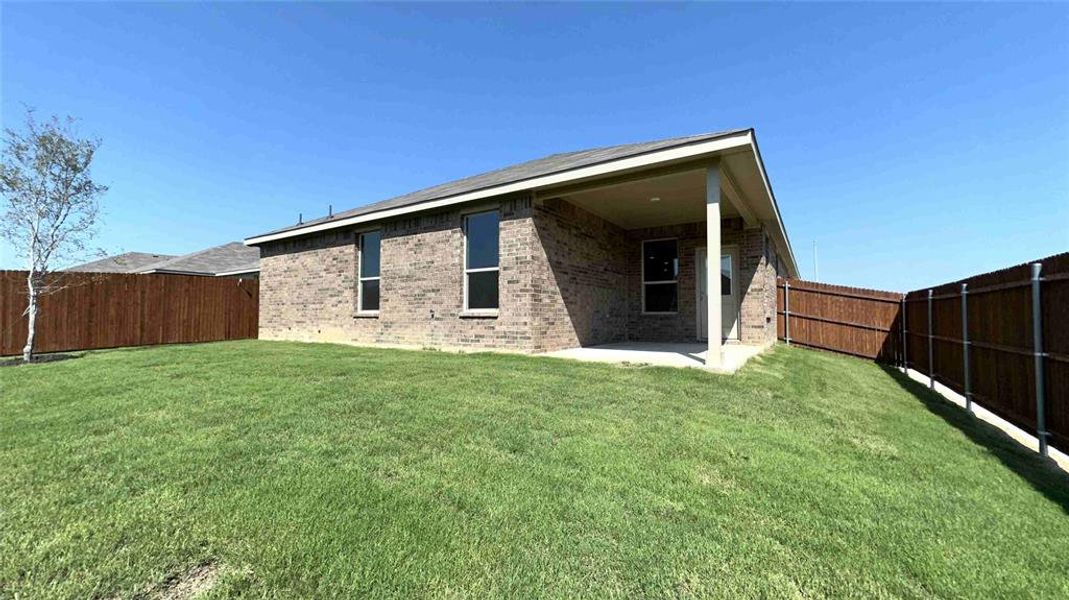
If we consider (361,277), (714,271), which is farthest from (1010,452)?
(361,277)

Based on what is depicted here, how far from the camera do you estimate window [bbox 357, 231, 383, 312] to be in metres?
10.1

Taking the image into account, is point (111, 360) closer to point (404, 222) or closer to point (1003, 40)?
point (404, 222)

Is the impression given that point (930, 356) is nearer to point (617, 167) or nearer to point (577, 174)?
point (617, 167)

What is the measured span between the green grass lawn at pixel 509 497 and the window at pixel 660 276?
6247 mm

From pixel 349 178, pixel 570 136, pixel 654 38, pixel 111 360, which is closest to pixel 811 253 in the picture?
pixel 570 136

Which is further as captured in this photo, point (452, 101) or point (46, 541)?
point (452, 101)

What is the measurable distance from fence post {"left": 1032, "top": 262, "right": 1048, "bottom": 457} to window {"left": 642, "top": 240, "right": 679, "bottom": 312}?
667 cm

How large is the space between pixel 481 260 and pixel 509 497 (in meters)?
6.45

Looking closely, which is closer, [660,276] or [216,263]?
[660,276]

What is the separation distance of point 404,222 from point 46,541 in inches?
321

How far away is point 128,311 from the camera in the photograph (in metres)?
10.9

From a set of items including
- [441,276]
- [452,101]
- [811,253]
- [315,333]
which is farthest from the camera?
[811,253]

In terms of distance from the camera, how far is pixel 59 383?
202 inches

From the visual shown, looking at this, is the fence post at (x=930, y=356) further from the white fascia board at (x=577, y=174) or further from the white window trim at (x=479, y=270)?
the white window trim at (x=479, y=270)
